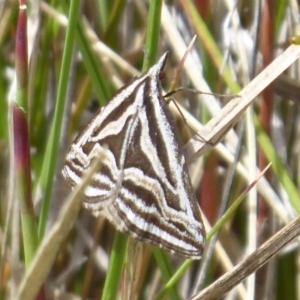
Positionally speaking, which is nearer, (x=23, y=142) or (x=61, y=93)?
(x=23, y=142)

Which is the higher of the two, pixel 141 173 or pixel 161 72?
pixel 161 72

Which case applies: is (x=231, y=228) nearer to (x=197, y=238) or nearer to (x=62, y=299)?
(x=62, y=299)

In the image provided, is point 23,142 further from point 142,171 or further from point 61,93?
point 142,171

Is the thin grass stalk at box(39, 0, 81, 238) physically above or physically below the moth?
above

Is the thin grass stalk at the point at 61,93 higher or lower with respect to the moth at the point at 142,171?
higher

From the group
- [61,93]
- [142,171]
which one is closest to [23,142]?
[61,93]

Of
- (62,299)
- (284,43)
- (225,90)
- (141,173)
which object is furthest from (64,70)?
(62,299)

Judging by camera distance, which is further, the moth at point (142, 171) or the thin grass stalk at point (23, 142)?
the moth at point (142, 171)

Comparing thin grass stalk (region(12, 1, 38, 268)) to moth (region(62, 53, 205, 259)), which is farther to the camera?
moth (region(62, 53, 205, 259))
